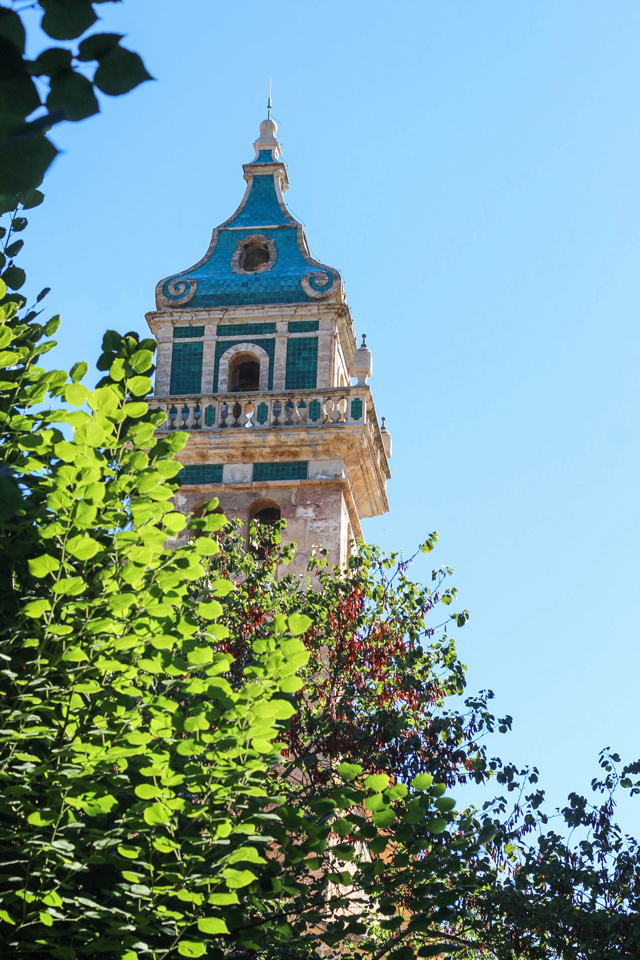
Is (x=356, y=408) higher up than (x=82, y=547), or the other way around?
(x=356, y=408)

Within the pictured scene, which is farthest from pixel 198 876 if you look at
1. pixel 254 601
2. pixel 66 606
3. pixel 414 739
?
pixel 254 601

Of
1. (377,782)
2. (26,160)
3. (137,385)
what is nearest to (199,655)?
(377,782)

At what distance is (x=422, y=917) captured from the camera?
655cm

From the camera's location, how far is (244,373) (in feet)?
87.8

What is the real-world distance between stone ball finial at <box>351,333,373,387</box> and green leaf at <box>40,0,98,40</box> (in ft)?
70.8

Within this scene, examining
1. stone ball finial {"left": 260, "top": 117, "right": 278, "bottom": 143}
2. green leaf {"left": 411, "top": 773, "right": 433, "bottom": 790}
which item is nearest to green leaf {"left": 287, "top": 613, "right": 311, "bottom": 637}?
green leaf {"left": 411, "top": 773, "right": 433, "bottom": 790}

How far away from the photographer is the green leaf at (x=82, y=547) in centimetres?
589

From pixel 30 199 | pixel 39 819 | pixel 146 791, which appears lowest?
pixel 39 819

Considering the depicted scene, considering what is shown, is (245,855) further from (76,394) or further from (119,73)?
(119,73)

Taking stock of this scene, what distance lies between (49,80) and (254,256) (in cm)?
2502

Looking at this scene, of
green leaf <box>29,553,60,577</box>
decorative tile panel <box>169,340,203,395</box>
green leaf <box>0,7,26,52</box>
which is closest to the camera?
green leaf <box>0,7,26,52</box>

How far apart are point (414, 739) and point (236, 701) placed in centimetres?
719

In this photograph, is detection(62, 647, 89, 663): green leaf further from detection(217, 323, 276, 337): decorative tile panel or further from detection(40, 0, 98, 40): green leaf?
detection(217, 323, 276, 337): decorative tile panel

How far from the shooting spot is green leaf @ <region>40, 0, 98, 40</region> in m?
3.12
